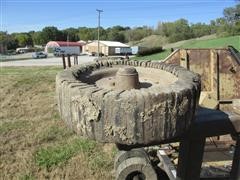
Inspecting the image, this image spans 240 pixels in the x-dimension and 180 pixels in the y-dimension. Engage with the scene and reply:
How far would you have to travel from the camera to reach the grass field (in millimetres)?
5685

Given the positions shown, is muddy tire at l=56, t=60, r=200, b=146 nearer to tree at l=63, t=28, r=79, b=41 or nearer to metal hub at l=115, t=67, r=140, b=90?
metal hub at l=115, t=67, r=140, b=90

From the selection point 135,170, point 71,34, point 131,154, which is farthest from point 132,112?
point 71,34

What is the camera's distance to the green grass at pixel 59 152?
6117mm

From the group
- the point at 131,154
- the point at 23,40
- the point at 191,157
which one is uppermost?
the point at 191,157

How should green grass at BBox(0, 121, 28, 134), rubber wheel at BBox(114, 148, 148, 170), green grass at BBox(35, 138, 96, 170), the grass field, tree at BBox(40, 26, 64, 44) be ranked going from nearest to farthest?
rubber wheel at BBox(114, 148, 148, 170) → the grass field → green grass at BBox(35, 138, 96, 170) → green grass at BBox(0, 121, 28, 134) → tree at BBox(40, 26, 64, 44)

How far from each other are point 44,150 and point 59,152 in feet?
0.98

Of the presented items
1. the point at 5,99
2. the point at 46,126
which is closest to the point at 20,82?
the point at 5,99

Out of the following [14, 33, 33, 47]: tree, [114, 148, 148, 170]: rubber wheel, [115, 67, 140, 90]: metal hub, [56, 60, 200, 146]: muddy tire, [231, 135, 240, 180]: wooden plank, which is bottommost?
[14, 33, 33, 47]: tree

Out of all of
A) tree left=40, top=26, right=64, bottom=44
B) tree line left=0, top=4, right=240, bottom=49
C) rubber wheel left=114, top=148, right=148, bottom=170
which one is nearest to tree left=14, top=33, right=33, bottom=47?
tree line left=0, top=4, right=240, bottom=49

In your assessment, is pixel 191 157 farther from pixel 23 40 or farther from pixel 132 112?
pixel 23 40

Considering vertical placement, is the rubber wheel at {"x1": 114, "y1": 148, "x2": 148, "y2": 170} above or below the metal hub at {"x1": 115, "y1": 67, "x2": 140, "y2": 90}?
below

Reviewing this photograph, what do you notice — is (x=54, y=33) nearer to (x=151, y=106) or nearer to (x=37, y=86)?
(x=37, y=86)

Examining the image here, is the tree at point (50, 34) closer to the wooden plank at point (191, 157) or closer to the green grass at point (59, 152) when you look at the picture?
the green grass at point (59, 152)

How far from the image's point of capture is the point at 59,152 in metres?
6.66
